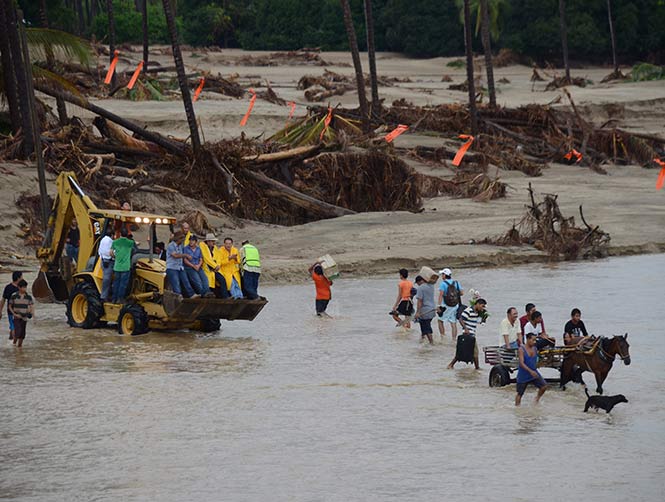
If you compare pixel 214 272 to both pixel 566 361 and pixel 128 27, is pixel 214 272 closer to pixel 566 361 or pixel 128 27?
pixel 566 361

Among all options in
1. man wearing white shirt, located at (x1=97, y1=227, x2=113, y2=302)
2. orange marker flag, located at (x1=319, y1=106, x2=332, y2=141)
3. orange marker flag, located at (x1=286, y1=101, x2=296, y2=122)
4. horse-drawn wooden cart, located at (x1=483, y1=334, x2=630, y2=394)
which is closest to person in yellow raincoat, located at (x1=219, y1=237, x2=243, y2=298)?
man wearing white shirt, located at (x1=97, y1=227, x2=113, y2=302)

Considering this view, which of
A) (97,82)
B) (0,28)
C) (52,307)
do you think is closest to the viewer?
(52,307)

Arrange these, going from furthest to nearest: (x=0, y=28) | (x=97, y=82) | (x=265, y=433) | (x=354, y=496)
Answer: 1. (x=97, y=82)
2. (x=0, y=28)
3. (x=265, y=433)
4. (x=354, y=496)

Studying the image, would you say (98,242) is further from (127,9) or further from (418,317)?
(127,9)

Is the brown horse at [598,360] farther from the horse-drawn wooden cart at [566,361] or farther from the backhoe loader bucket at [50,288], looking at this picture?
the backhoe loader bucket at [50,288]

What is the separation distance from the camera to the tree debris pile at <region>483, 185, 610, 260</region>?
34281 millimetres

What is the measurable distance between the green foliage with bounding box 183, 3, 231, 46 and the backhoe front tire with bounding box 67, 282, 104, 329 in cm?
6140

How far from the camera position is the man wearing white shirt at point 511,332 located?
61.5 feet

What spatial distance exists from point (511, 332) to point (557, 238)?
52.6 ft

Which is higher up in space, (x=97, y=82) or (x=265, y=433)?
(x=97, y=82)

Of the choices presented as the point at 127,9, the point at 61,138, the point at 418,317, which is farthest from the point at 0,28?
the point at 127,9

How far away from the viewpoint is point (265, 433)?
1588 cm

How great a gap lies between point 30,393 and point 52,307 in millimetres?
9148

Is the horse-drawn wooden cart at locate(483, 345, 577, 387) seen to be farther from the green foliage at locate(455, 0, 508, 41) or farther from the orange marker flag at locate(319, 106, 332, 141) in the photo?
the green foliage at locate(455, 0, 508, 41)
